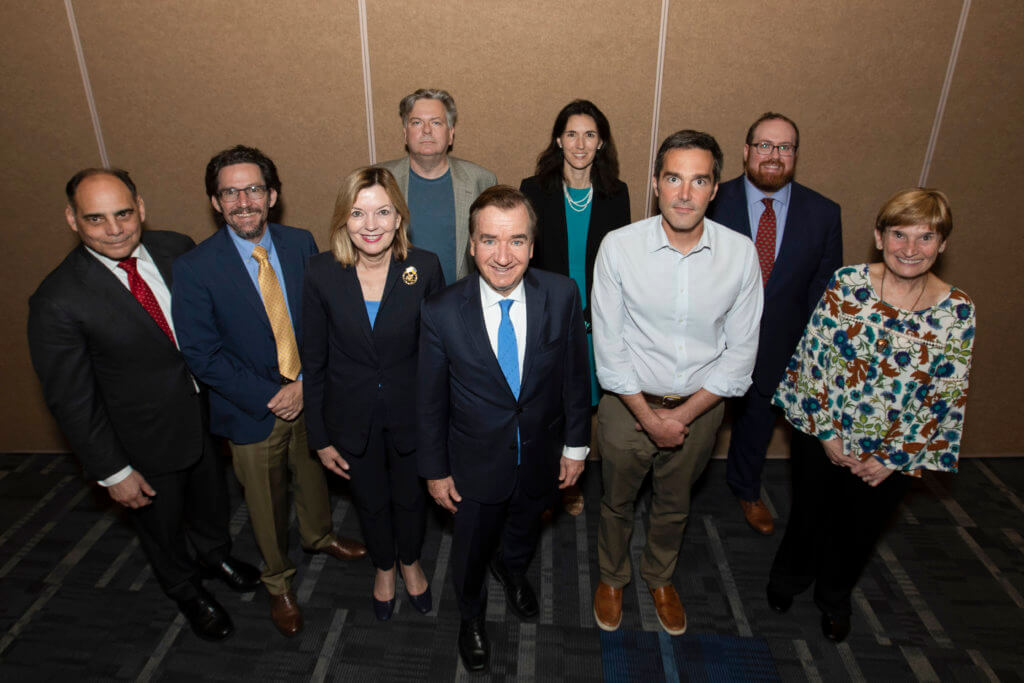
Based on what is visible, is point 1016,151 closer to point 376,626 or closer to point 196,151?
point 376,626

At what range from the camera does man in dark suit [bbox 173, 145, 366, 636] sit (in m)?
2.29

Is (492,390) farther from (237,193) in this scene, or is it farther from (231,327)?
(237,193)

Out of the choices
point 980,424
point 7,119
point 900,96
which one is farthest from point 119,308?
point 980,424

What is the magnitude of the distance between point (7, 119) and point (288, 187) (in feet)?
4.58

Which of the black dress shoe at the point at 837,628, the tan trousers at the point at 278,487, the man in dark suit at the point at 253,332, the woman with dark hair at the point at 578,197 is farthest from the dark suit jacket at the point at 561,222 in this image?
the black dress shoe at the point at 837,628

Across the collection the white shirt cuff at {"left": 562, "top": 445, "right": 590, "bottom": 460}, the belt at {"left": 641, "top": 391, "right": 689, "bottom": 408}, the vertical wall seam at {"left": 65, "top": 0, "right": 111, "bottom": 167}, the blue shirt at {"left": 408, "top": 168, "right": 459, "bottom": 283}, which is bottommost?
the white shirt cuff at {"left": 562, "top": 445, "right": 590, "bottom": 460}

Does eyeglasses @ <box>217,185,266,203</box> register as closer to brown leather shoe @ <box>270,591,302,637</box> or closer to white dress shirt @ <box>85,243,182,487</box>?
white dress shirt @ <box>85,243,182,487</box>

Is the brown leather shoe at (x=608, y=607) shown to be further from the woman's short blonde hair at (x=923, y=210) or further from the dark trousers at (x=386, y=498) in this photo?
the woman's short blonde hair at (x=923, y=210)

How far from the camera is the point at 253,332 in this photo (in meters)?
2.36

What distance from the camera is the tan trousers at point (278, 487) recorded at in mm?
2512

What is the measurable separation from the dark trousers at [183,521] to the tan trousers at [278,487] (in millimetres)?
218

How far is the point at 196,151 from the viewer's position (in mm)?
3166

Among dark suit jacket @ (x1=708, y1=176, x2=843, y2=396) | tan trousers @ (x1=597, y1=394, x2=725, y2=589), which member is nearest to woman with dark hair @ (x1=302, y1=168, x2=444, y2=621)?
tan trousers @ (x1=597, y1=394, x2=725, y2=589)

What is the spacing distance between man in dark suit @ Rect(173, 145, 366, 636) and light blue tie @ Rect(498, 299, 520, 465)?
2.99 ft
